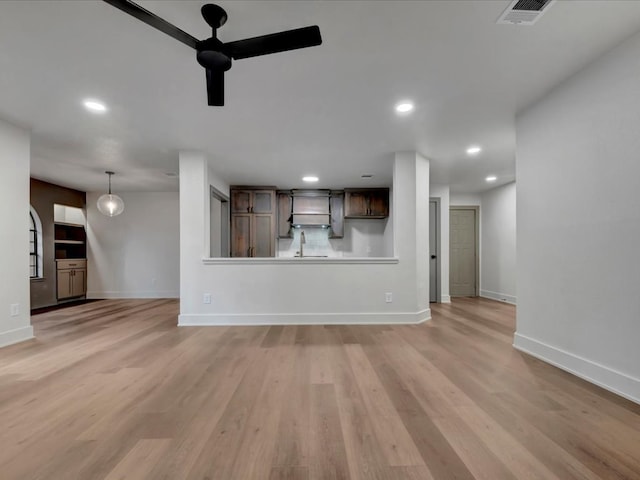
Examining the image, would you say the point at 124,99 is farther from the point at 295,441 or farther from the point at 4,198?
the point at 295,441

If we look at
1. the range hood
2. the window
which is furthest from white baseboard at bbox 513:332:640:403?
the window

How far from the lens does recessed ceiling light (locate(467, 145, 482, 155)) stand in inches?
158

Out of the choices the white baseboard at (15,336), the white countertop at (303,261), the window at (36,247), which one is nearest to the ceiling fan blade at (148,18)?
the white countertop at (303,261)

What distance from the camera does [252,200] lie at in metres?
6.30

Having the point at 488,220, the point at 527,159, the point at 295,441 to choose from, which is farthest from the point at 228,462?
the point at 488,220

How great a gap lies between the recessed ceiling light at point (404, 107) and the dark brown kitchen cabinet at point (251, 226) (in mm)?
3908

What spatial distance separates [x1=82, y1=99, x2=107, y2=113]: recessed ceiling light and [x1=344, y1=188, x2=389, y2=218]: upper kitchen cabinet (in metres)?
4.46

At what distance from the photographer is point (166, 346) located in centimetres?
317

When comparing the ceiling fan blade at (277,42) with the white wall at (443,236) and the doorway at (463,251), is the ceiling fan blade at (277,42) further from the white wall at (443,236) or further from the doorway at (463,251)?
the doorway at (463,251)

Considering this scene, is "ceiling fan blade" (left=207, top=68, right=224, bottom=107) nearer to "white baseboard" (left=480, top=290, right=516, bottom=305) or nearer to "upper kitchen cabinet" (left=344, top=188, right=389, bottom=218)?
"upper kitchen cabinet" (left=344, top=188, right=389, bottom=218)

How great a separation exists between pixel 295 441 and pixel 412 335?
2.38 m

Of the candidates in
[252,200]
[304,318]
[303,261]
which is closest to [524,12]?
[303,261]

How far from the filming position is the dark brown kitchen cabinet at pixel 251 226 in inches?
245

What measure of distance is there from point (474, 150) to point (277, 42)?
3.45m
